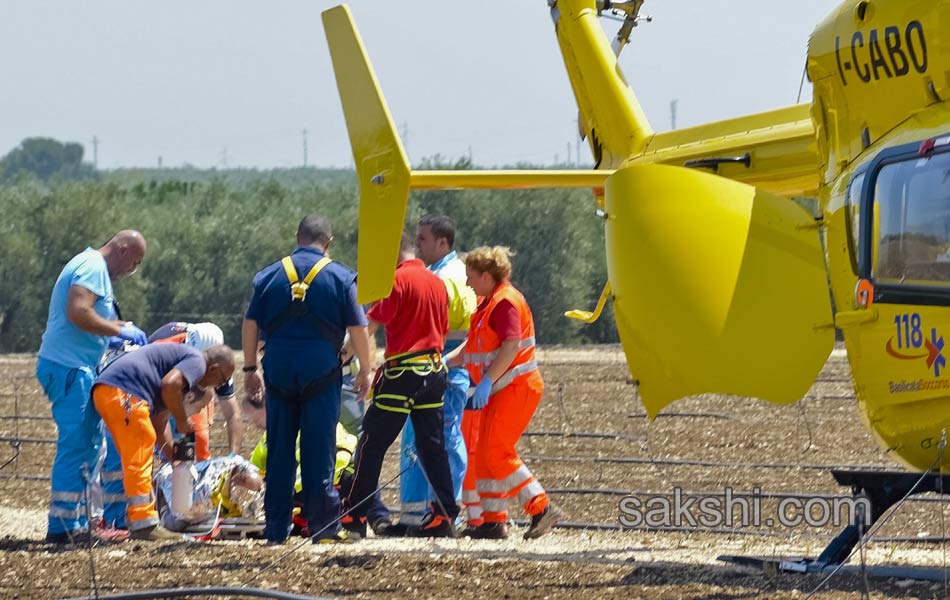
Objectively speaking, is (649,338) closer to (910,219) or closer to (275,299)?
(910,219)

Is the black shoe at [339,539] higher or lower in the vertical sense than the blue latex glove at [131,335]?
lower

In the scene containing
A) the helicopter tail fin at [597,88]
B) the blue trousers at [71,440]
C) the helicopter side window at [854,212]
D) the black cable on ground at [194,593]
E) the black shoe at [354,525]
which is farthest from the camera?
the helicopter tail fin at [597,88]

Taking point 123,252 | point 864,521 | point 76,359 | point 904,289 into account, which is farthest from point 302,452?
point 904,289

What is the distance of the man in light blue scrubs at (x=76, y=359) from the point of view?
9.41m

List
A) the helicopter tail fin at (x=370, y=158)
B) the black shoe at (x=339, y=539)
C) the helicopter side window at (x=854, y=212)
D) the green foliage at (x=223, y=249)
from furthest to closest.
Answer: the green foliage at (x=223, y=249)
the black shoe at (x=339, y=539)
the helicopter tail fin at (x=370, y=158)
the helicopter side window at (x=854, y=212)

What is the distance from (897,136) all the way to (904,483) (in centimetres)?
163

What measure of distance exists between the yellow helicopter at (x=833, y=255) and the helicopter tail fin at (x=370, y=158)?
177cm

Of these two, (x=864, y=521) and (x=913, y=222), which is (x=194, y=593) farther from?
(x=913, y=222)

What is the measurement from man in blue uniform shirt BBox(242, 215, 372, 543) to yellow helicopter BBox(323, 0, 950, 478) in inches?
86.8

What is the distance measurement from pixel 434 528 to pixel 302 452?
3.38 feet

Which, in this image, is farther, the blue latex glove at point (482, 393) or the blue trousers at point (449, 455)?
the blue trousers at point (449, 455)

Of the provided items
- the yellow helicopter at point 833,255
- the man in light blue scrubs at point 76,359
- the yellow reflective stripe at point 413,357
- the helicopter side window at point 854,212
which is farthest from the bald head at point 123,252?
the helicopter side window at point 854,212

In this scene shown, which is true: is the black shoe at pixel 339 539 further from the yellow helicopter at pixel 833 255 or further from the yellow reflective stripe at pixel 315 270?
the yellow helicopter at pixel 833 255

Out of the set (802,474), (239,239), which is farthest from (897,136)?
(239,239)
